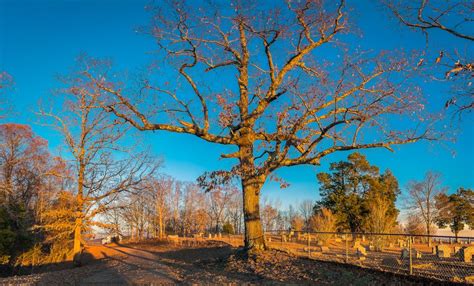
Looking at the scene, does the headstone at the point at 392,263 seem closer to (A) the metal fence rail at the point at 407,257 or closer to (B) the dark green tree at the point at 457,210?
(A) the metal fence rail at the point at 407,257

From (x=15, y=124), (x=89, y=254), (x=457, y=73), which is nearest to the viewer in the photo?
(x=457, y=73)

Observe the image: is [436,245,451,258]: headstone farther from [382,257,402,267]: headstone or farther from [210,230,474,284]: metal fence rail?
[382,257,402,267]: headstone

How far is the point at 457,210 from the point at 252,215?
42736 mm

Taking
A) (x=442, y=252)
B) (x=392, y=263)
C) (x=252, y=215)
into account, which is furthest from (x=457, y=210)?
(x=252, y=215)

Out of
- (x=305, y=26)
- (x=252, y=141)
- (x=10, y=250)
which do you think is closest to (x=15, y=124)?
(x=10, y=250)

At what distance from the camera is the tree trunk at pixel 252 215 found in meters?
12.7

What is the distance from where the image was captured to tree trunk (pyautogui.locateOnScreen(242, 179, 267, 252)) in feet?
41.5

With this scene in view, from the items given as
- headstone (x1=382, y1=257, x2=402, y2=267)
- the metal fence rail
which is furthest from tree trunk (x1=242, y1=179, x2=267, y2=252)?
headstone (x1=382, y1=257, x2=402, y2=267)

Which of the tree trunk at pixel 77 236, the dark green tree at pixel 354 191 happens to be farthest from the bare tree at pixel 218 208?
the tree trunk at pixel 77 236

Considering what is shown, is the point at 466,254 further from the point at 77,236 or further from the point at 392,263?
the point at 77,236

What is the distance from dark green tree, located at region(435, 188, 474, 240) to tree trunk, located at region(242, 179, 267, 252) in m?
40.4

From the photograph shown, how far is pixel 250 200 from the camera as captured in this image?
41.9 ft

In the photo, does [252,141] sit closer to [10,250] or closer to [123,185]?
[123,185]

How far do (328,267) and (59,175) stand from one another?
13873 millimetres
